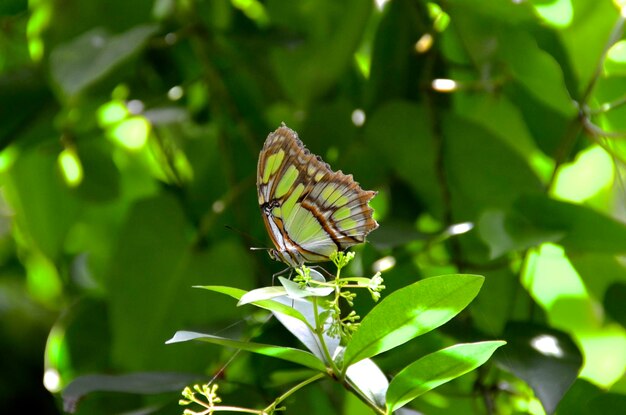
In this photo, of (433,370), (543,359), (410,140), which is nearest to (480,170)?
(410,140)

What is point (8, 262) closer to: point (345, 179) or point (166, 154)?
point (166, 154)

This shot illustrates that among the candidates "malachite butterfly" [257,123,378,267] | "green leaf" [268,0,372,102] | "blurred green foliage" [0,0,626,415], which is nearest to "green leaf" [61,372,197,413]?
"blurred green foliage" [0,0,626,415]

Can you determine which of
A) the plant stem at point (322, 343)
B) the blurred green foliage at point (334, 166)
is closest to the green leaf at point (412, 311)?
the plant stem at point (322, 343)

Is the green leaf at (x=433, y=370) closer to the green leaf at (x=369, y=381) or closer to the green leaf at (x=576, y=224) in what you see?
the green leaf at (x=369, y=381)

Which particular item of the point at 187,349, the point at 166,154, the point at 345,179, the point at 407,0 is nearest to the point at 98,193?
the point at 166,154

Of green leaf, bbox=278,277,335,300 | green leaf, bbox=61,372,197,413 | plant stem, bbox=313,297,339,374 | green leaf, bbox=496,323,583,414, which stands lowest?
green leaf, bbox=496,323,583,414

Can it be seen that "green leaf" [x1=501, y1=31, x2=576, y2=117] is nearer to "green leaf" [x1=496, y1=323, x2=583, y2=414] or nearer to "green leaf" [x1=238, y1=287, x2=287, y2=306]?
"green leaf" [x1=496, y1=323, x2=583, y2=414]
